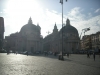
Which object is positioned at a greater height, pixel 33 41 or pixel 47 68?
pixel 33 41

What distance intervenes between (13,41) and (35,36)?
15528 mm

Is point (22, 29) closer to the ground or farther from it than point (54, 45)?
farther from it

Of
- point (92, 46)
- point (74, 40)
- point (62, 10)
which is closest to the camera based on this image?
point (62, 10)

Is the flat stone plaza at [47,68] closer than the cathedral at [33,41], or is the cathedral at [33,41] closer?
the flat stone plaza at [47,68]

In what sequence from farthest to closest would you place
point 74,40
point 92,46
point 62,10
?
1. point 92,46
2. point 74,40
3. point 62,10

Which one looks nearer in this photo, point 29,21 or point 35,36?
point 35,36

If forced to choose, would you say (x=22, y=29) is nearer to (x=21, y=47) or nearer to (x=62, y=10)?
(x=21, y=47)

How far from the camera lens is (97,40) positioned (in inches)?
3556

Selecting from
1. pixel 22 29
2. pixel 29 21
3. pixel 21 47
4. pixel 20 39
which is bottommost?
pixel 21 47

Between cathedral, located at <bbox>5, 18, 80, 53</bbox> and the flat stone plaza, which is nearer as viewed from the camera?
the flat stone plaza

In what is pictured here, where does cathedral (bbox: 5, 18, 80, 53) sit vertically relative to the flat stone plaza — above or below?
above

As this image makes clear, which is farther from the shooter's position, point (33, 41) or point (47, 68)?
point (33, 41)

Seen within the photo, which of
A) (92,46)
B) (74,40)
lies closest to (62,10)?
(74,40)

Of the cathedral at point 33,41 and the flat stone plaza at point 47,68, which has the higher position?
the cathedral at point 33,41
